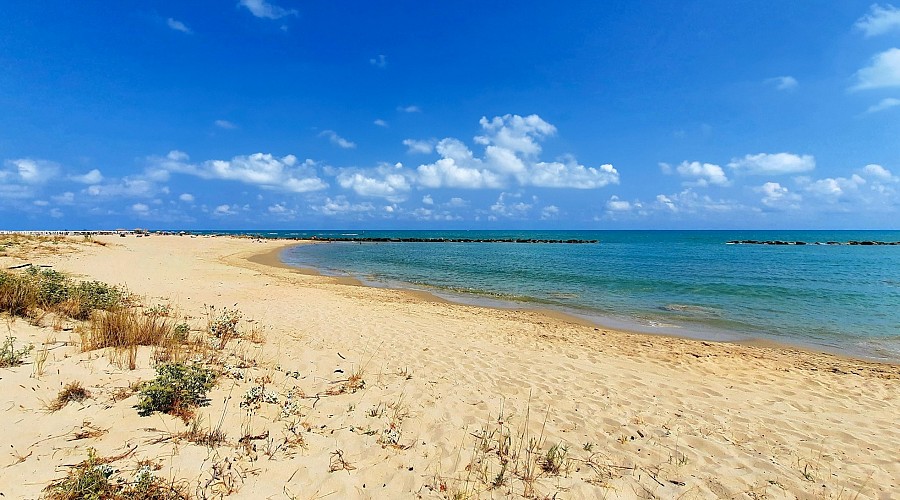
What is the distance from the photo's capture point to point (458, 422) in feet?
18.6

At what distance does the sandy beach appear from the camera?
403 cm

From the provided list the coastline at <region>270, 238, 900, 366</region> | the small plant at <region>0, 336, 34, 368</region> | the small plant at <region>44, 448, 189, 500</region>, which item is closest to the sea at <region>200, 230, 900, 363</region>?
the coastline at <region>270, 238, 900, 366</region>

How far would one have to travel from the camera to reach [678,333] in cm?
1402

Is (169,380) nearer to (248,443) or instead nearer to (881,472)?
(248,443)

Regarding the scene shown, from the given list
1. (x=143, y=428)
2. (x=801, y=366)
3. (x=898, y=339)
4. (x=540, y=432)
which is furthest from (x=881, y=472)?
(x=898, y=339)

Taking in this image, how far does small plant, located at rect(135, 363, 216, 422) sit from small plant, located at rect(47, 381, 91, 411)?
57 centimetres

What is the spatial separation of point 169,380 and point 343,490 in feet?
9.91

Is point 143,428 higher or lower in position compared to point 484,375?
higher

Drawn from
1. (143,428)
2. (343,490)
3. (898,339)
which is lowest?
(898,339)

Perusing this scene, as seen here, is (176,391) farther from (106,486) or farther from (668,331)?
(668,331)

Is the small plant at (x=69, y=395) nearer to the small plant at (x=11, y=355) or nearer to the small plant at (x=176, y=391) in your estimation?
the small plant at (x=176, y=391)

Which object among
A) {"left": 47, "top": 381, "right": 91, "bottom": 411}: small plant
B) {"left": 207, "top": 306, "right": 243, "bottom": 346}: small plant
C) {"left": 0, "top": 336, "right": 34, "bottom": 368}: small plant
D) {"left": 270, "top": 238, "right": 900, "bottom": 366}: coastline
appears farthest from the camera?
{"left": 270, "top": 238, "right": 900, "bottom": 366}: coastline

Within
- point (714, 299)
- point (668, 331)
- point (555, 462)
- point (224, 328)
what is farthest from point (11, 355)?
point (714, 299)

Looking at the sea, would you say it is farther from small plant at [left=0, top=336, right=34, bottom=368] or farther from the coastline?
small plant at [left=0, top=336, right=34, bottom=368]
